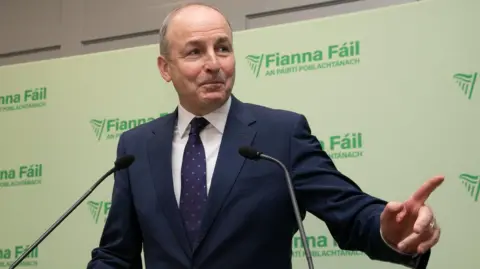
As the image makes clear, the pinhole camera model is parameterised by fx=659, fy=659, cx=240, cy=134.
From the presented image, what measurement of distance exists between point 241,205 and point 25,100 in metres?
1.62

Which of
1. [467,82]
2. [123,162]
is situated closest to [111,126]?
[123,162]

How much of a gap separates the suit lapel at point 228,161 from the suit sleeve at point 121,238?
26 cm

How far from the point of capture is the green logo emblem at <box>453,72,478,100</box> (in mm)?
2033

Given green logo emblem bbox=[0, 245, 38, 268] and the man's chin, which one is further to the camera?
green logo emblem bbox=[0, 245, 38, 268]

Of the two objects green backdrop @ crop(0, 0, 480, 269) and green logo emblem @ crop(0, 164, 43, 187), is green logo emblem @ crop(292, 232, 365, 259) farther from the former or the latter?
green logo emblem @ crop(0, 164, 43, 187)

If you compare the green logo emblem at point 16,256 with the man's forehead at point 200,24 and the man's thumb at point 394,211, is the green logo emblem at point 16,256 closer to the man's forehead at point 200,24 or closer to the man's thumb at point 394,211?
the man's forehead at point 200,24

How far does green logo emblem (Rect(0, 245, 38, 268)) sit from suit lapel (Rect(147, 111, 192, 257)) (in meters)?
1.18

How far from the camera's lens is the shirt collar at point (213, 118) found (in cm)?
178

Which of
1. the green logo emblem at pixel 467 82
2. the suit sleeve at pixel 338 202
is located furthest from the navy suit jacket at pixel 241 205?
the green logo emblem at pixel 467 82

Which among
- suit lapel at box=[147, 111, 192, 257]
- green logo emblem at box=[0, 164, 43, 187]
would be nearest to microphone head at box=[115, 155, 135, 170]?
suit lapel at box=[147, 111, 192, 257]

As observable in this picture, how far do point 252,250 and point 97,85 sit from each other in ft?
4.56

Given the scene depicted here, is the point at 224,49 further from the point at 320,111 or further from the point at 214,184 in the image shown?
the point at 320,111

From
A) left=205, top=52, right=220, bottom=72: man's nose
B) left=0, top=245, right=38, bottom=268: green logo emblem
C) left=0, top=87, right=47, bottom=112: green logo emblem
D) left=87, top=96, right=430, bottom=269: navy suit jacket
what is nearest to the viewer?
left=87, top=96, right=430, bottom=269: navy suit jacket

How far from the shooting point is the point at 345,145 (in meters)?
2.22
